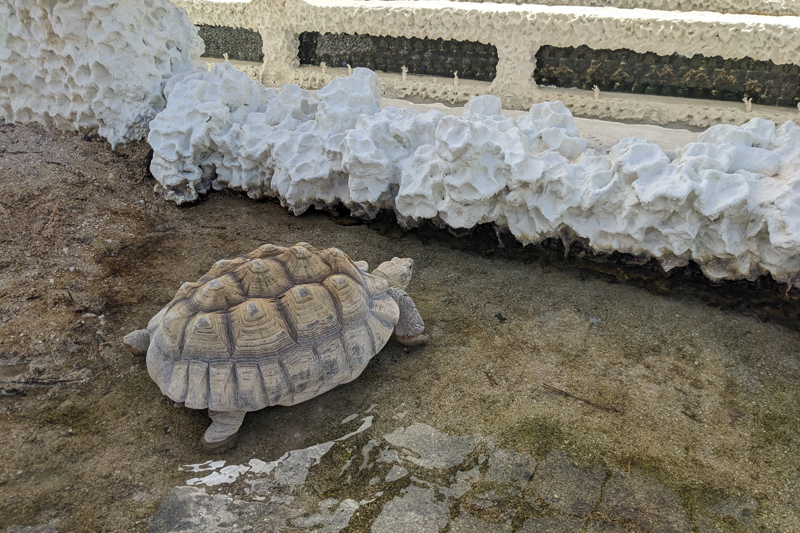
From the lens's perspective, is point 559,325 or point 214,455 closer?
point 214,455

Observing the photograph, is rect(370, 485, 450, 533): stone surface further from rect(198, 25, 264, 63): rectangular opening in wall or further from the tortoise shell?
rect(198, 25, 264, 63): rectangular opening in wall

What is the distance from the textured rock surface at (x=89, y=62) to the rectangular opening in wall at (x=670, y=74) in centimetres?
367

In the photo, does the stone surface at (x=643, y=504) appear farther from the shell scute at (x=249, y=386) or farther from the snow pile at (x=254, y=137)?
the snow pile at (x=254, y=137)

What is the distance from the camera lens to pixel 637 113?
505 centimetres

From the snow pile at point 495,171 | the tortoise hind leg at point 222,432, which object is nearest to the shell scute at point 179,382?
the tortoise hind leg at point 222,432

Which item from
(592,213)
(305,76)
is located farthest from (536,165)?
(305,76)

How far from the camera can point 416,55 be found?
6.11 metres

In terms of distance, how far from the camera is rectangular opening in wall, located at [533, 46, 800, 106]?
4543 millimetres

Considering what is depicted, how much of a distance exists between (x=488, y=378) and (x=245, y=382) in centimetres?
111

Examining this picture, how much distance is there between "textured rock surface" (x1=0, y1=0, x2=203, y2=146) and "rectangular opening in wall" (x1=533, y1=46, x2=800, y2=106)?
367cm

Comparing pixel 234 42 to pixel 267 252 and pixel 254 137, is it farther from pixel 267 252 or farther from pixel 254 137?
pixel 267 252

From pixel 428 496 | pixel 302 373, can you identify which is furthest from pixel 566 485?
pixel 302 373

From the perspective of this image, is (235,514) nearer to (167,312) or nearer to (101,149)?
(167,312)

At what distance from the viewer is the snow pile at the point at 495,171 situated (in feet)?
9.29
